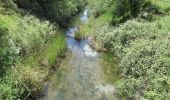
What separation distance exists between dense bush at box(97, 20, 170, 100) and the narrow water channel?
4.95ft

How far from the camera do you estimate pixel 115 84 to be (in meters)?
29.4

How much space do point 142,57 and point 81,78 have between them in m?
5.49

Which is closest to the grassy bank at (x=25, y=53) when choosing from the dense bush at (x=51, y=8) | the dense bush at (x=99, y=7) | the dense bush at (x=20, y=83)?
the dense bush at (x=20, y=83)

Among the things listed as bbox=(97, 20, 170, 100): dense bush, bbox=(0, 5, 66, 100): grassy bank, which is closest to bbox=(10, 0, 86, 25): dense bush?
bbox=(0, 5, 66, 100): grassy bank

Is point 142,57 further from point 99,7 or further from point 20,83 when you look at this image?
point 99,7

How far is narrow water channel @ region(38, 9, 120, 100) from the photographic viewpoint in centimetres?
2786

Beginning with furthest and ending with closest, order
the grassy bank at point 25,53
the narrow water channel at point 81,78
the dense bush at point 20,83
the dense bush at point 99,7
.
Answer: the dense bush at point 99,7 → the narrow water channel at point 81,78 → the grassy bank at point 25,53 → the dense bush at point 20,83

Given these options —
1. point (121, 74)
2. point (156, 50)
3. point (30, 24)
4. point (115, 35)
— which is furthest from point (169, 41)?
point (30, 24)

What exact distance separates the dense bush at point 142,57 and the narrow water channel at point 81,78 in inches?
59.4

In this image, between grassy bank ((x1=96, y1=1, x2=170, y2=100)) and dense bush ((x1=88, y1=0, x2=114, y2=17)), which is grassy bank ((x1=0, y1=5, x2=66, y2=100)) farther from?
dense bush ((x1=88, y1=0, x2=114, y2=17))

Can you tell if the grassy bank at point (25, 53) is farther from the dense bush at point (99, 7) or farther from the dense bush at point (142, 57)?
the dense bush at point (99, 7)

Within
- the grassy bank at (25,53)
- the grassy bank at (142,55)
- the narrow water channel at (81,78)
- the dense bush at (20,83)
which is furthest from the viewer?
the narrow water channel at (81,78)

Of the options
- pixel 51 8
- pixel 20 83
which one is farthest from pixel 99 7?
pixel 20 83

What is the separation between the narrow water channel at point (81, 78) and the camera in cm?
2786
